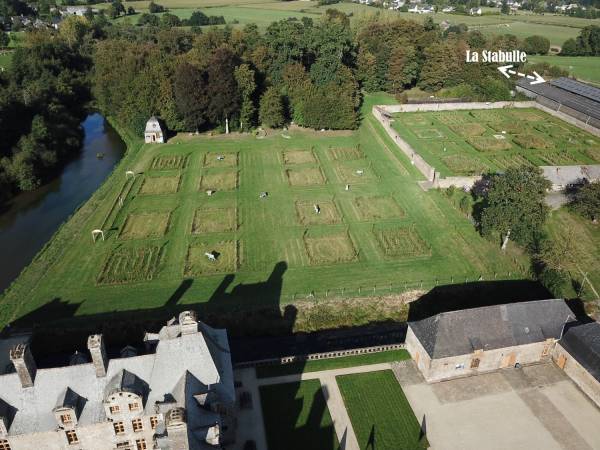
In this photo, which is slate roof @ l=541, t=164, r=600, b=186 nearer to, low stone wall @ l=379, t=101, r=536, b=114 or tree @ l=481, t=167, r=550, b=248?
tree @ l=481, t=167, r=550, b=248

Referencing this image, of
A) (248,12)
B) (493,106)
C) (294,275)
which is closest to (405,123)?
(493,106)

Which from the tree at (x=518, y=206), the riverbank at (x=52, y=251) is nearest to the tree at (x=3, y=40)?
the riverbank at (x=52, y=251)

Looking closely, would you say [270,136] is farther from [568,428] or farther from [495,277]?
[568,428]

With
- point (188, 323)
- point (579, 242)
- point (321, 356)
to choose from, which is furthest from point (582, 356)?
point (188, 323)

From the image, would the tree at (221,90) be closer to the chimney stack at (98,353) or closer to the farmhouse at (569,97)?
the chimney stack at (98,353)

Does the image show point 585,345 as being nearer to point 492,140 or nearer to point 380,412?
point 380,412

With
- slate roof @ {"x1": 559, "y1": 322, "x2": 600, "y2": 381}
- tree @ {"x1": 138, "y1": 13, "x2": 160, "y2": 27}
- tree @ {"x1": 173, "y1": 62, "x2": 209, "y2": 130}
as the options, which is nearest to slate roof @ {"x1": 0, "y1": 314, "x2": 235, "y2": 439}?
slate roof @ {"x1": 559, "y1": 322, "x2": 600, "y2": 381}
